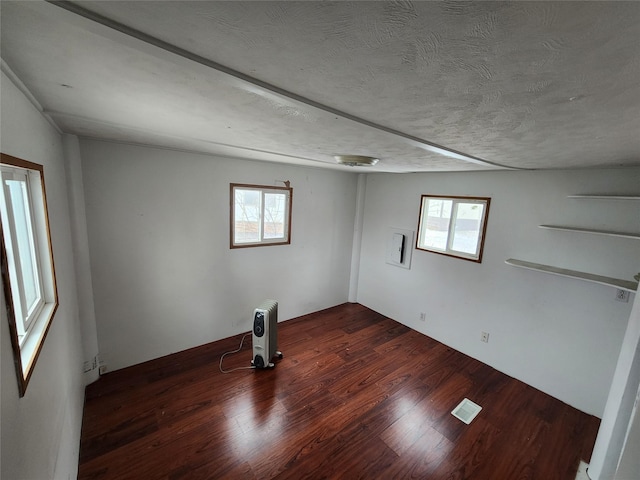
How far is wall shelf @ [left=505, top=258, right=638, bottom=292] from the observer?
2.14 m

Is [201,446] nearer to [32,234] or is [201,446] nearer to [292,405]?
[292,405]

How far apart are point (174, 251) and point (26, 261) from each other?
1.55 metres

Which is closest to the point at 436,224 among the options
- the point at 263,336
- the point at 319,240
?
the point at 319,240

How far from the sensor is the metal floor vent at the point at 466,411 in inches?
94.2

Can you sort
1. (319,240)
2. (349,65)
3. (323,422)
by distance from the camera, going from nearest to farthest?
(349,65) < (323,422) < (319,240)

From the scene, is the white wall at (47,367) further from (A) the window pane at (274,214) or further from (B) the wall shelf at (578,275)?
(B) the wall shelf at (578,275)

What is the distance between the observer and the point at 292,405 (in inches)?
95.0

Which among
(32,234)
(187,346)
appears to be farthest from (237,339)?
(32,234)

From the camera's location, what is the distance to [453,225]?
11.1 ft

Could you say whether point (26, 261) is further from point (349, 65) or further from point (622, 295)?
point (622, 295)

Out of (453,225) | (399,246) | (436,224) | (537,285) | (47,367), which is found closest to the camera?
(47,367)

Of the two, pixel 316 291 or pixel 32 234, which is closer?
pixel 32 234

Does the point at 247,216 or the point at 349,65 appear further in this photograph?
the point at 247,216

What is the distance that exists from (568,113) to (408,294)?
127 inches
